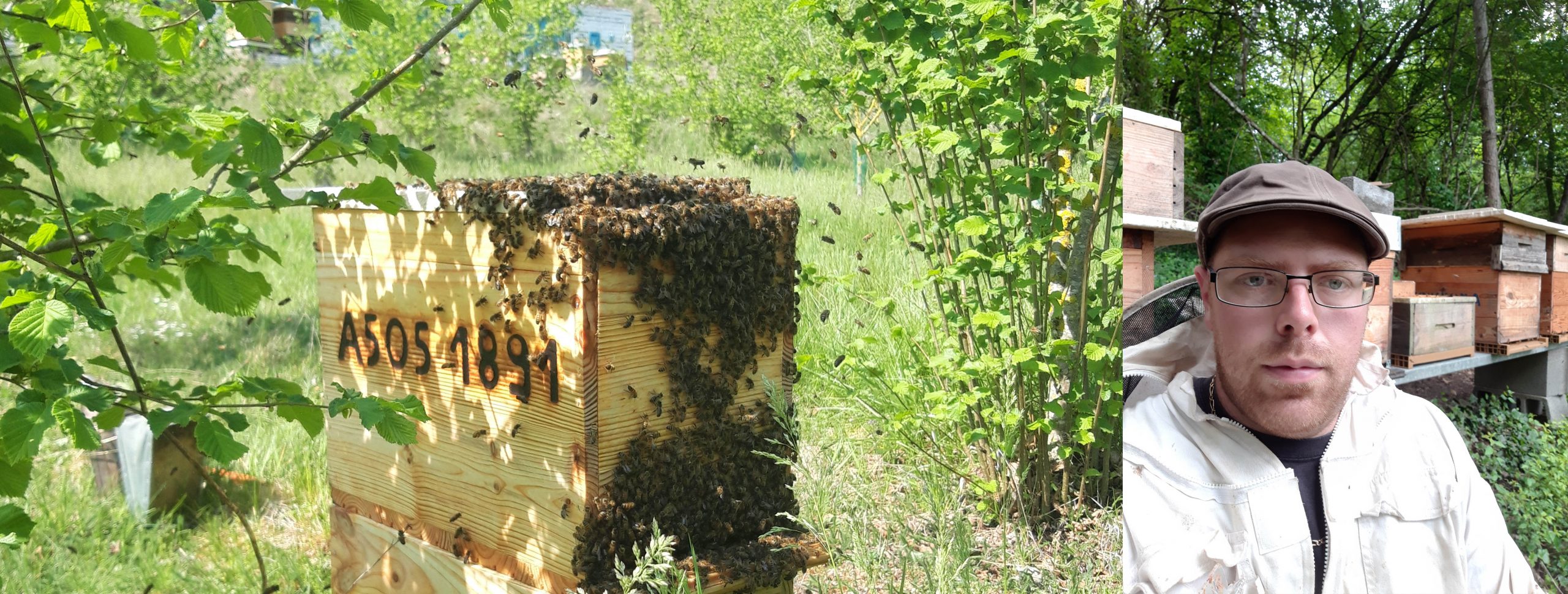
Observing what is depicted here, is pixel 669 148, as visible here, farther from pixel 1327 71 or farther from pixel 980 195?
pixel 1327 71

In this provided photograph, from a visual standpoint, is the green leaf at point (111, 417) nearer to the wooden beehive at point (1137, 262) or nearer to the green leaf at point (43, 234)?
the green leaf at point (43, 234)

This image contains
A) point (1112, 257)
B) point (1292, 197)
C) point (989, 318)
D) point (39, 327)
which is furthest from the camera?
point (989, 318)

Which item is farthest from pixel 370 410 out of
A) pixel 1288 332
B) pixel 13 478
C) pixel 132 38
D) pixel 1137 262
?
pixel 1288 332

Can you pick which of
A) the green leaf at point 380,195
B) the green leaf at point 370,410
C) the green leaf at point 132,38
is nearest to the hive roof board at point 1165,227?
the green leaf at point 370,410

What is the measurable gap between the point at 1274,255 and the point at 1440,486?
0.22m

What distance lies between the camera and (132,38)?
2.11 metres

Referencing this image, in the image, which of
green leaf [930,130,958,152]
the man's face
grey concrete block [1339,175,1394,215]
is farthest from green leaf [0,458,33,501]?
grey concrete block [1339,175,1394,215]

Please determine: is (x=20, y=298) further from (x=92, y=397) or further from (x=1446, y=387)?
(x=1446, y=387)

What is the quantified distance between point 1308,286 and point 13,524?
7.01ft

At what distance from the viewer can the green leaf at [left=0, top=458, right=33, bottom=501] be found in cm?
188

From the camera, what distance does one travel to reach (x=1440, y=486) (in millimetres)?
769

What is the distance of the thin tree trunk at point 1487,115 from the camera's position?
739 millimetres

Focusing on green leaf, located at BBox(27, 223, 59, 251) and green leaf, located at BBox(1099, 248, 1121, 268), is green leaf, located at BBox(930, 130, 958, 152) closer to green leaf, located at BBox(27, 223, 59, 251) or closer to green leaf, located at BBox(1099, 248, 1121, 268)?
green leaf, located at BBox(1099, 248, 1121, 268)

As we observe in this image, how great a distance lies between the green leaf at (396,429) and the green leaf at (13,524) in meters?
0.63
